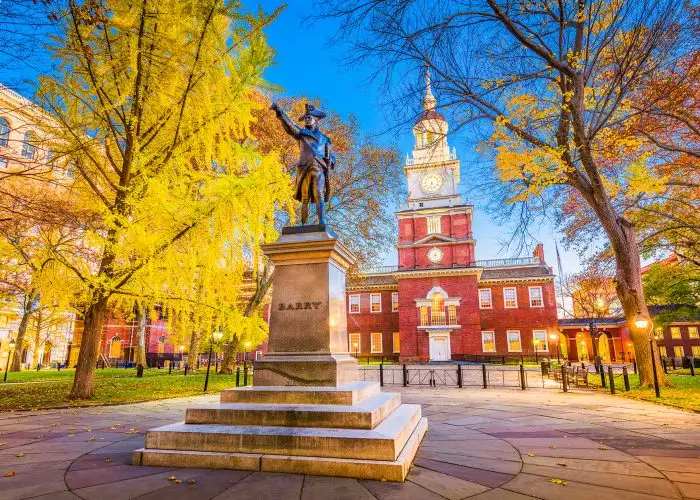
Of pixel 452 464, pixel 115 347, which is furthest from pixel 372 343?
pixel 452 464

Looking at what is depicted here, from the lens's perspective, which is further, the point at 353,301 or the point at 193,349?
the point at 353,301

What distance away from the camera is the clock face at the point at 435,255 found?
4141cm

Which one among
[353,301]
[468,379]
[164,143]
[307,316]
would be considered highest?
[164,143]

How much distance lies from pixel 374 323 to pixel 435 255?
10796 millimetres

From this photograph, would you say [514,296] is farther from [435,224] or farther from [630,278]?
[630,278]

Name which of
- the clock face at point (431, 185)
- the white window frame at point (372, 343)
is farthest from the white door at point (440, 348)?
the clock face at point (431, 185)

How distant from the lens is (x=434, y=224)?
43.1 m

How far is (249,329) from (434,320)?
32.0 metres

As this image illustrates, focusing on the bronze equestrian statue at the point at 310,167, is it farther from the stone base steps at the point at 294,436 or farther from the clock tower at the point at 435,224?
the clock tower at the point at 435,224

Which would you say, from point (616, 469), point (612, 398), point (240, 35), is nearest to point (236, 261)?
point (240, 35)

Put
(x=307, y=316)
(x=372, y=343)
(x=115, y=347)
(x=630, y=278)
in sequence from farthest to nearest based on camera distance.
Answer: (x=115, y=347) < (x=372, y=343) < (x=630, y=278) < (x=307, y=316)

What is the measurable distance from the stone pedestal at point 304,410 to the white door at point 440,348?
3390 cm

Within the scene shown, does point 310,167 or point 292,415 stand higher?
point 310,167

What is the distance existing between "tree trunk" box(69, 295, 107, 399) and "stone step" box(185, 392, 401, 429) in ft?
22.8
